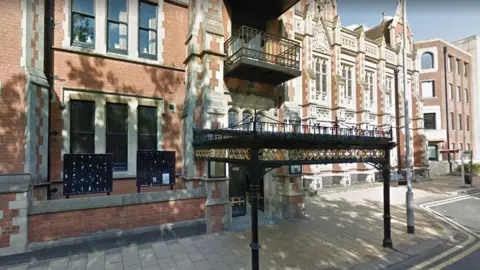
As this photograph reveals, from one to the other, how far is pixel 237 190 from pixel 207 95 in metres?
4.17

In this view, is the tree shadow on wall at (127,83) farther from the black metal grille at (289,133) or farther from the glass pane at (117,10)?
the glass pane at (117,10)

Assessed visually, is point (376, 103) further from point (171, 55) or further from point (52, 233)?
point (52, 233)

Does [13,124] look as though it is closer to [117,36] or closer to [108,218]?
[108,218]

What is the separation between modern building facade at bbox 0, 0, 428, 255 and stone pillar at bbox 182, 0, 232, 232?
37mm

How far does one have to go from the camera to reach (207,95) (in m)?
7.72

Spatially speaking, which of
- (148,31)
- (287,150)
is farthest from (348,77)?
(287,150)

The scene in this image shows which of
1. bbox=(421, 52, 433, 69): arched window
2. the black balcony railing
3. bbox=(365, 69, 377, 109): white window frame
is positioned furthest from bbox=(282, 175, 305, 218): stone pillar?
bbox=(421, 52, 433, 69): arched window

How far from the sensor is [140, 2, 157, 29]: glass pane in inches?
337

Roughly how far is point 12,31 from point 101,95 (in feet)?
8.57

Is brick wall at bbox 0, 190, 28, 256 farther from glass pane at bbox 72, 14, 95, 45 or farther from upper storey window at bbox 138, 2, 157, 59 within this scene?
upper storey window at bbox 138, 2, 157, 59

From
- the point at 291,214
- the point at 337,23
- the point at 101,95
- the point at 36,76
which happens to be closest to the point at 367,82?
the point at 337,23

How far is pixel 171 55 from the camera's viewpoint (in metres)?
8.82

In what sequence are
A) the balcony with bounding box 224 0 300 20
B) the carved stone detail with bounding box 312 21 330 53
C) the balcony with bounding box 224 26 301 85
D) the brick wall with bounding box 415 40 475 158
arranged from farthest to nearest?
the brick wall with bounding box 415 40 475 158 → the carved stone detail with bounding box 312 21 330 53 → the balcony with bounding box 224 0 300 20 → the balcony with bounding box 224 26 301 85

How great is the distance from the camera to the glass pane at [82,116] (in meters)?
7.39
